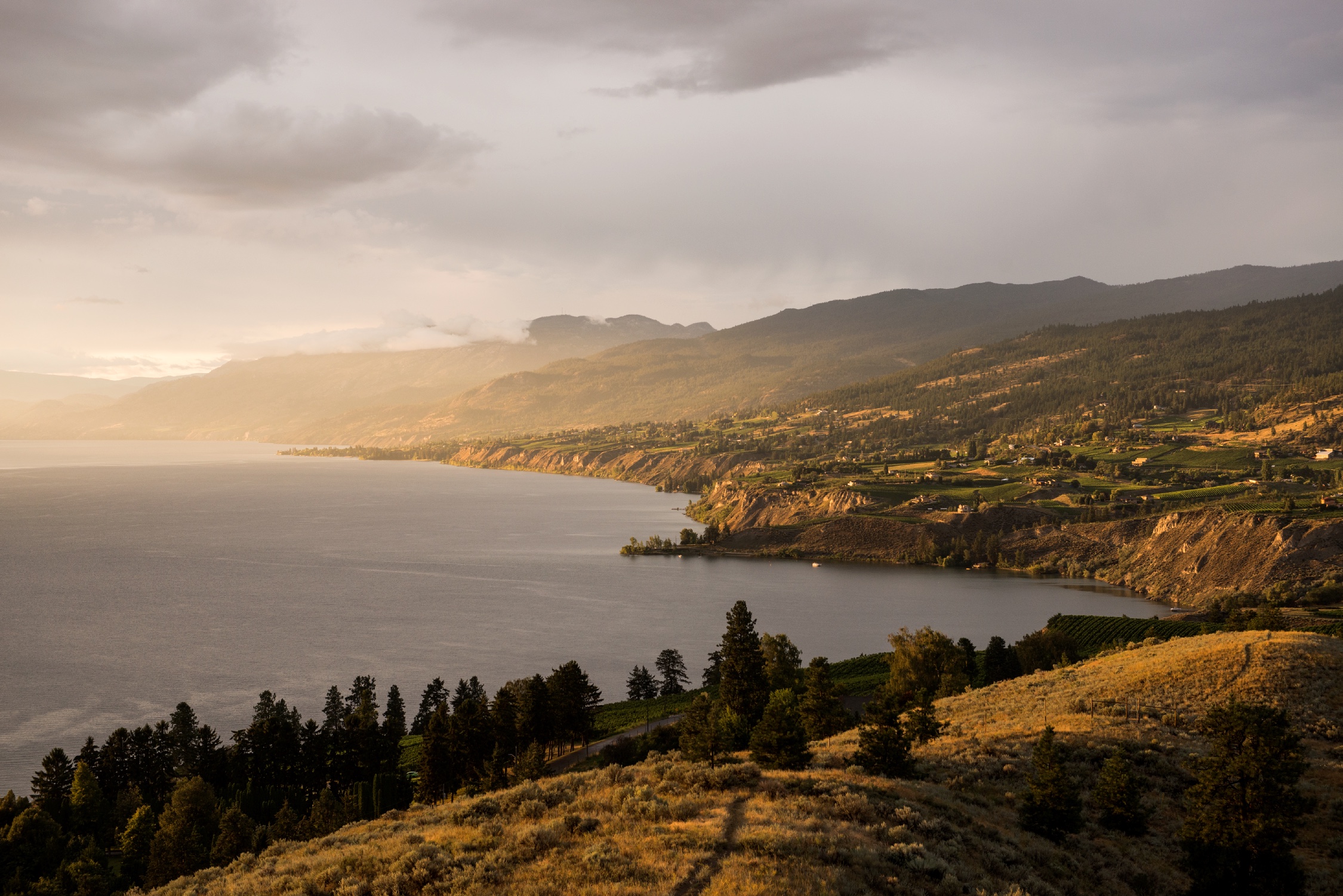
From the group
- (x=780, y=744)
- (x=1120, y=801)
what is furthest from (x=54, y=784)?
(x=1120, y=801)

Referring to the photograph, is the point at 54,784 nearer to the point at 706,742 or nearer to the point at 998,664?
the point at 706,742

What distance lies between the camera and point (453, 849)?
21359mm

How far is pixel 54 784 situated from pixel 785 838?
5116cm

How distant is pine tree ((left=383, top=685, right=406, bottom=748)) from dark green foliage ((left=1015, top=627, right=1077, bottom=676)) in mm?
51003

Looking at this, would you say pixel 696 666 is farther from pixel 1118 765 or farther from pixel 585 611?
pixel 1118 765

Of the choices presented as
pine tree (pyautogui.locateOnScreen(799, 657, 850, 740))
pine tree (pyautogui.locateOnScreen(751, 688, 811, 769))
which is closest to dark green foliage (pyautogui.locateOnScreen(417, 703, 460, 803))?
pine tree (pyautogui.locateOnScreen(799, 657, 850, 740))

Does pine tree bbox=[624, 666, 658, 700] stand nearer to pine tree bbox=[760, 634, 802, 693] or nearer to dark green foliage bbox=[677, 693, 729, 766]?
pine tree bbox=[760, 634, 802, 693]

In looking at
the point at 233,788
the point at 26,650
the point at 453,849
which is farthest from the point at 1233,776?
the point at 26,650

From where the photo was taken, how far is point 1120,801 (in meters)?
26.1

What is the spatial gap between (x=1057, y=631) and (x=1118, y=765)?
56385 mm

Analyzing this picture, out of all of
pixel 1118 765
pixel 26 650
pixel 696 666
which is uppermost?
pixel 1118 765

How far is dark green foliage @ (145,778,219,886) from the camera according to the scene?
40.1 m

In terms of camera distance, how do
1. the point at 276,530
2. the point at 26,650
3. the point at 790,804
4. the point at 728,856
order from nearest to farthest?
the point at 728,856 < the point at 790,804 < the point at 26,650 < the point at 276,530

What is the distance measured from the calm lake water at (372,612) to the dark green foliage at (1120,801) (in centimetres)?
5855
